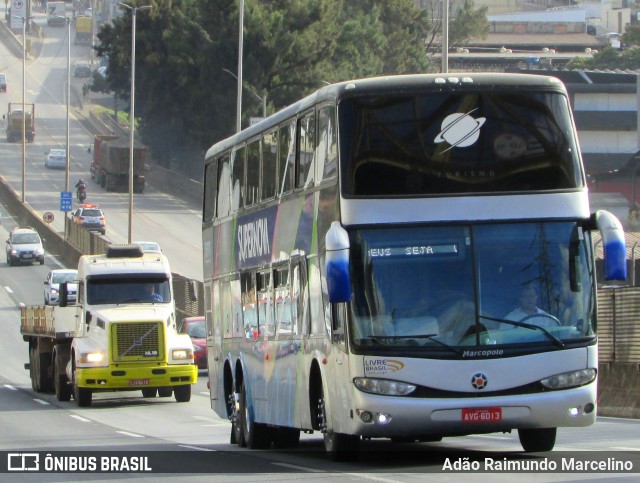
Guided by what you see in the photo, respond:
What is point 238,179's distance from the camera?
20.6m

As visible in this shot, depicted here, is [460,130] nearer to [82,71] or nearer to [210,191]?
[210,191]

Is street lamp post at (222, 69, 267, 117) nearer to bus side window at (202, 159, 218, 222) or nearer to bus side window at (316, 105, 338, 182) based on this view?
bus side window at (202, 159, 218, 222)

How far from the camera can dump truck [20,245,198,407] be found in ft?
103

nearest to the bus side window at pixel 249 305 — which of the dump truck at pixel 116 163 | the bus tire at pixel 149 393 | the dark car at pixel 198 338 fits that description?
the bus tire at pixel 149 393

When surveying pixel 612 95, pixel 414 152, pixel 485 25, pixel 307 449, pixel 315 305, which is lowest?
pixel 307 449

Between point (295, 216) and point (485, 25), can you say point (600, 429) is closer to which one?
point (295, 216)

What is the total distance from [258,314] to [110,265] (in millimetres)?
13454

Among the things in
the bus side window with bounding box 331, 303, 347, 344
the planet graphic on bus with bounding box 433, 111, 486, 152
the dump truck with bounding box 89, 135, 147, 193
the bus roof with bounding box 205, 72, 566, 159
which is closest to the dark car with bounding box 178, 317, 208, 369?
the bus side window with bounding box 331, 303, 347, 344

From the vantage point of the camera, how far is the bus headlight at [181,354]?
3161cm

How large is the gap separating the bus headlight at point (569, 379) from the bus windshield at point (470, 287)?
1.02ft

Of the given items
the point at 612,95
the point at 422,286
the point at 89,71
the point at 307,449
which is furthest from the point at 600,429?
the point at 89,71

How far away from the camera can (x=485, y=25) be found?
13488 cm

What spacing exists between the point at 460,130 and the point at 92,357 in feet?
58.1

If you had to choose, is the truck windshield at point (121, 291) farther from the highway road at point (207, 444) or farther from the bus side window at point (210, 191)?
the bus side window at point (210, 191)
